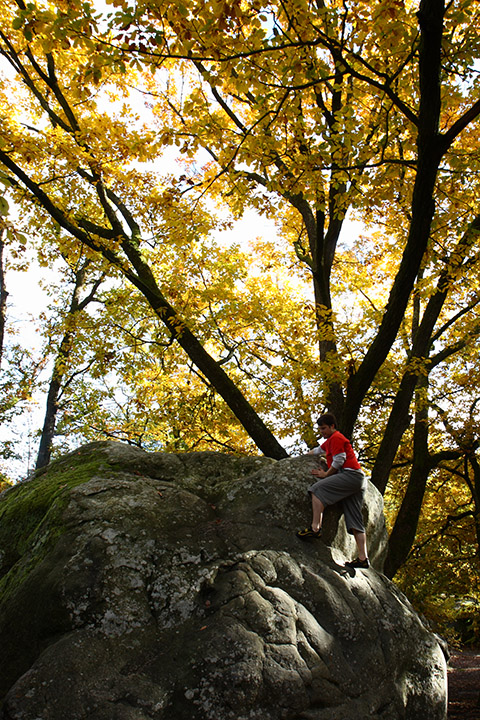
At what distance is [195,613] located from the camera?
4.53 m

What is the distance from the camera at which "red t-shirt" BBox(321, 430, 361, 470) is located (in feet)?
19.8

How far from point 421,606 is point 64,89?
14200 mm

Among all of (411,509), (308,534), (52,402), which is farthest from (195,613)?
(52,402)

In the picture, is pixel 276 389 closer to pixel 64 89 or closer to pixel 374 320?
pixel 374 320

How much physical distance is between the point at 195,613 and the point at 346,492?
238cm

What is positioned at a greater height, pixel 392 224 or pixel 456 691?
pixel 392 224

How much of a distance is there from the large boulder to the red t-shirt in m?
0.43

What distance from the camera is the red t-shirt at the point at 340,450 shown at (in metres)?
6.03

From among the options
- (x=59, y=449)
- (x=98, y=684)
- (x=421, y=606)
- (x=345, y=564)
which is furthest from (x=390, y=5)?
(x=59, y=449)

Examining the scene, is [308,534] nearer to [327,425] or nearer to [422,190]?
[327,425]

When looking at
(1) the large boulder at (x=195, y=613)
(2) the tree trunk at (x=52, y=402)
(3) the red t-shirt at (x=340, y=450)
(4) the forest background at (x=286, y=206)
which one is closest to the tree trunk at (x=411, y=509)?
(4) the forest background at (x=286, y=206)

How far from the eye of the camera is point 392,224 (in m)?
10.9

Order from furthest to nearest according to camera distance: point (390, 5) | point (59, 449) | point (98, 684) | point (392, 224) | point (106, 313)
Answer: point (59, 449), point (106, 313), point (392, 224), point (390, 5), point (98, 684)

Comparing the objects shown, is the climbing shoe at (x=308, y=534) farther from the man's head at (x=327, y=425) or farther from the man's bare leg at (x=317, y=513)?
Result: the man's head at (x=327, y=425)
